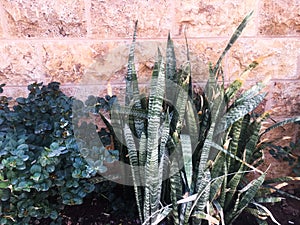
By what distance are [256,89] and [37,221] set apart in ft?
3.33

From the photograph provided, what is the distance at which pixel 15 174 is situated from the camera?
3.25ft

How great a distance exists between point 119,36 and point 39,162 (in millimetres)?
724

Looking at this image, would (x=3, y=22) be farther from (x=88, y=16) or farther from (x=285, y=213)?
(x=285, y=213)

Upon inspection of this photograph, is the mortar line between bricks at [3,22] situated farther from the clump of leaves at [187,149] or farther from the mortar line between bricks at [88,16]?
the clump of leaves at [187,149]

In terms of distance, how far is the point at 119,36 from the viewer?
1459 millimetres

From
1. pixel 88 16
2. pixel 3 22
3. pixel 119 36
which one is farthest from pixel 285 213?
pixel 3 22

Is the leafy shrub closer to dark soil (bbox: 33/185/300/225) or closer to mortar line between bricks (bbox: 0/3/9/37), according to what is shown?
dark soil (bbox: 33/185/300/225)

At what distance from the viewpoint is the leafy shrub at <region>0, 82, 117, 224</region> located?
99 cm

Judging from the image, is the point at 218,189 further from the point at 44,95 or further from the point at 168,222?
the point at 44,95

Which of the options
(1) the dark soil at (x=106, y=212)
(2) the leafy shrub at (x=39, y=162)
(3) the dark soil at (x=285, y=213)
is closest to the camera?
(2) the leafy shrub at (x=39, y=162)

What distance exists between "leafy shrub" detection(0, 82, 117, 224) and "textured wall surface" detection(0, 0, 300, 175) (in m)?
0.29

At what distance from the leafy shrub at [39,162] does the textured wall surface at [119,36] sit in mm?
288

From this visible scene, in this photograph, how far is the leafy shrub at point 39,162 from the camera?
0.99 m

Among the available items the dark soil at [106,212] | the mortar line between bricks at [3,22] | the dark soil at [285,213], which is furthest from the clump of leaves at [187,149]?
the mortar line between bricks at [3,22]
